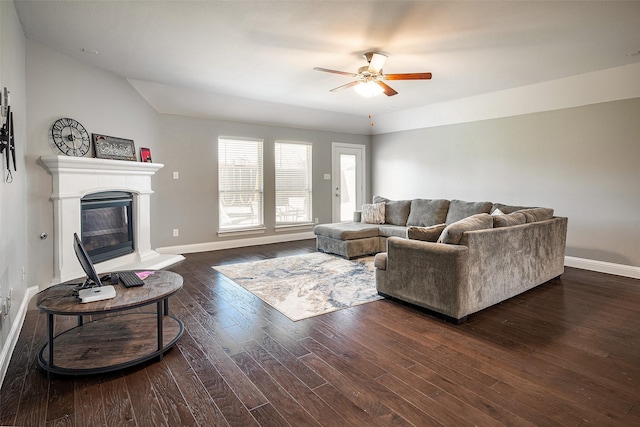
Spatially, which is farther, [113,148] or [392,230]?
[392,230]

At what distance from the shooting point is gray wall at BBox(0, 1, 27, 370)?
2.37 meters

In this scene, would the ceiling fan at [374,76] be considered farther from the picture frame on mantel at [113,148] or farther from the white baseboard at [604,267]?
the white baseboard at [604,267]

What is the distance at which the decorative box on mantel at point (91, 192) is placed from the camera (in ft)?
12.6

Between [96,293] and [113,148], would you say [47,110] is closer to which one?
[113,148]

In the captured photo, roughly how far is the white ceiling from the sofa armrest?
6.57 ft

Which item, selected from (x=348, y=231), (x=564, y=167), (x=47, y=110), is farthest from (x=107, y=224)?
(x=564, y=167)

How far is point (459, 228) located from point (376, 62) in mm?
2016

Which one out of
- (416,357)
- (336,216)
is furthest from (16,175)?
(336,216)

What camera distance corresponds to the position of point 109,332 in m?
2.63

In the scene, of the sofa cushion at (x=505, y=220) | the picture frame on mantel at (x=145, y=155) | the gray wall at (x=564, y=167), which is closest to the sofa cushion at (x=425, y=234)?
the sofa cushion at (x=505, y=220)

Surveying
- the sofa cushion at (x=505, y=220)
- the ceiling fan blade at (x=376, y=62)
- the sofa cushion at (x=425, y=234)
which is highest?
Result: the ceiling fan blade at (x=376, y=62)

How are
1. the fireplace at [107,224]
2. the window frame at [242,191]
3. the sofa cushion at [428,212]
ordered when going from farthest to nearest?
the window frame at [242,191] < the sofa cushion at [428,212] < the fireplace at [107,224]

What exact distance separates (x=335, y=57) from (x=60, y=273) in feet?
12.8

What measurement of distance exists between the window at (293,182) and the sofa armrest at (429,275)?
4.01m
